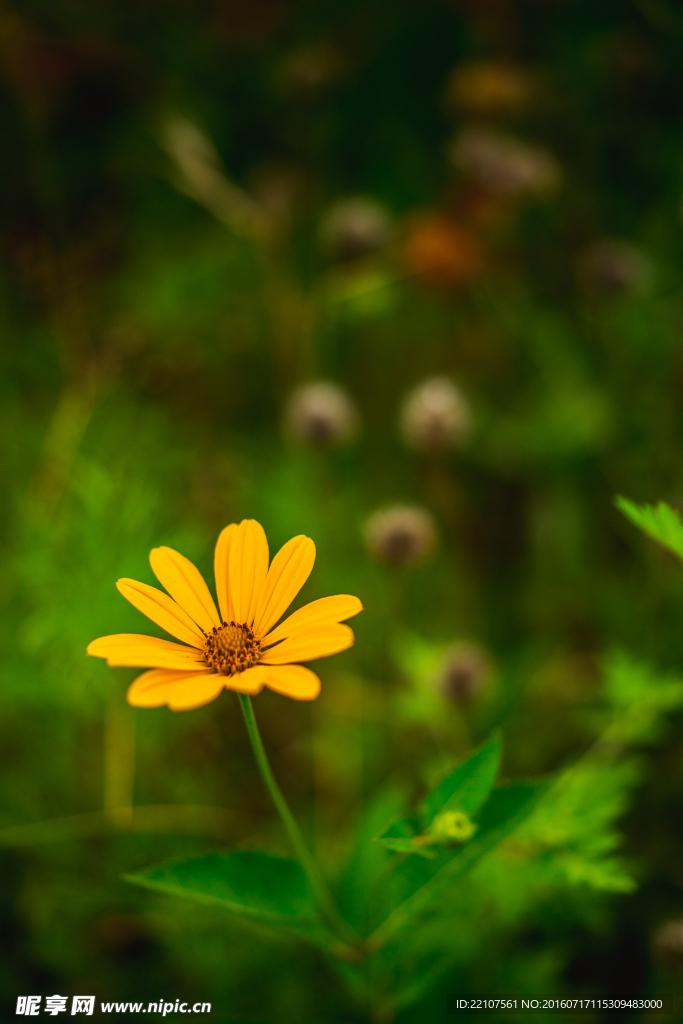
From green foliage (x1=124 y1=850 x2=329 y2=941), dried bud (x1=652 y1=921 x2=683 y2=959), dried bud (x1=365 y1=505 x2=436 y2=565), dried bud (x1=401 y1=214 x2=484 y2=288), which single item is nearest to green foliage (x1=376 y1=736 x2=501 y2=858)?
green foliage (x1=124 y1=850 x2=329 y2=941)

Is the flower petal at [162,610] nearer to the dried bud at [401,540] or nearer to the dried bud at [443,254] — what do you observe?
the dried bud at [401,540]

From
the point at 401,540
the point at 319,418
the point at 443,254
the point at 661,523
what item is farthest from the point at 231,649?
the point at 443,254

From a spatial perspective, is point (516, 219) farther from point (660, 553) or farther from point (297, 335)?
point (660, 553)

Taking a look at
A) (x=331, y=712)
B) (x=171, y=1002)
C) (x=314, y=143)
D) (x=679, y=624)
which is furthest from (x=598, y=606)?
(x=314, y=143)

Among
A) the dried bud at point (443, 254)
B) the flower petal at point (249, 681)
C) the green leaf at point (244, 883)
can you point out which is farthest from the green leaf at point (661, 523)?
the dried bud at point (443, 254)

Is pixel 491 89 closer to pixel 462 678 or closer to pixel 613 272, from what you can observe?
pixel 613 272

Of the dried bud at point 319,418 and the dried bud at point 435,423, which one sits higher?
the dried bud at point 319,418

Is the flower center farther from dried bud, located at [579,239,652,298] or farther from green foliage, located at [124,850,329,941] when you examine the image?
dried bud, located at [579,239,652,298]
